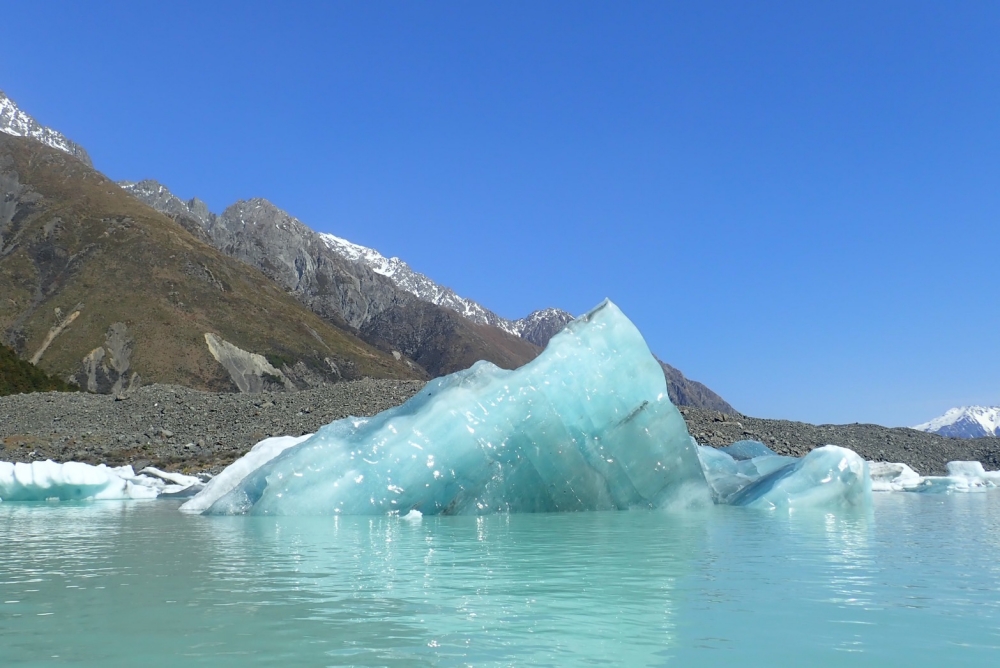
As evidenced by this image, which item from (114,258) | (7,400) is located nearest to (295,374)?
(114,258)

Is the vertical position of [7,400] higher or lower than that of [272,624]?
higher

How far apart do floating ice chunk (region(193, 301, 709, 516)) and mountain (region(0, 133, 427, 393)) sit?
8072 centimetres

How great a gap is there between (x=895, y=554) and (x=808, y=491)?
501cm

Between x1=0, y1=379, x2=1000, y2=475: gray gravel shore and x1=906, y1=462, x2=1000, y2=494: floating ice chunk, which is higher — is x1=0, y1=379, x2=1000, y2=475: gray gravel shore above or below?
above

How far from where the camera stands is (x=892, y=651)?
317 centimetres

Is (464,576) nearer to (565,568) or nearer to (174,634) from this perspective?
(565,568)

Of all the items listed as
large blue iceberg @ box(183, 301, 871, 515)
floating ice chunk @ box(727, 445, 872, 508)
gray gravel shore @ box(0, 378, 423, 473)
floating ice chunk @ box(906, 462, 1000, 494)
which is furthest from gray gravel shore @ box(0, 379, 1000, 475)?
floating ice chunk @ box(727, 445, 872, 508)

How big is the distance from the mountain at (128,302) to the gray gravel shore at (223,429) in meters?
62.0

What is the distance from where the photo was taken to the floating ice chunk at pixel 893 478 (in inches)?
683

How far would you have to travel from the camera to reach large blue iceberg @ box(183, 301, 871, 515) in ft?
31.5

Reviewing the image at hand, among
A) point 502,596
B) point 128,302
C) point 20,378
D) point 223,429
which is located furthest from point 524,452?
point 128,302

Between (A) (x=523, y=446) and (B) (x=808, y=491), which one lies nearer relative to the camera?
(A) (x=523, y=446)

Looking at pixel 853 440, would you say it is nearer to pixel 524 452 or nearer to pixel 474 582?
pixel 524 452

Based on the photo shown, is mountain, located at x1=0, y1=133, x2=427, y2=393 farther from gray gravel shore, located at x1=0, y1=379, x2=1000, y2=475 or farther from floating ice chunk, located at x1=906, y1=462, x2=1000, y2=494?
floating ice chunk, located at x1=906, y1=462, x2=1000, y2=494
